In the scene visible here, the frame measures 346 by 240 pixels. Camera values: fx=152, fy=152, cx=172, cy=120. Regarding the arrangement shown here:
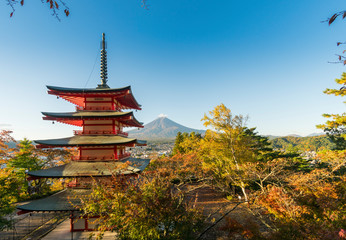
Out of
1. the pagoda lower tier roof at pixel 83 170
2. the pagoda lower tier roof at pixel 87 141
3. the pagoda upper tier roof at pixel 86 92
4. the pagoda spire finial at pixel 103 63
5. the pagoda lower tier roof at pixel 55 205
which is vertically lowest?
the pagoda lower tier roof at pixel 55 205

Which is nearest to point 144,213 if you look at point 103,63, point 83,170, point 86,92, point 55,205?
point 83,170

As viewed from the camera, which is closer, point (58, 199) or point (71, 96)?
point (58, 199)

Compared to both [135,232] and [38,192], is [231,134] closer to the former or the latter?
[135,232]

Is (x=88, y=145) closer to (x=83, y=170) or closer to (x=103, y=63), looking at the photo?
(x=83, y=170)

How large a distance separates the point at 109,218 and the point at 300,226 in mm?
8153

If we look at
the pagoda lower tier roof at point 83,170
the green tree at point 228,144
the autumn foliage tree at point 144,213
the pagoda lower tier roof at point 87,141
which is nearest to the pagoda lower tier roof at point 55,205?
the pagoda lower tier roof at point 83,170

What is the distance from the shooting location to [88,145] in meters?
10.3

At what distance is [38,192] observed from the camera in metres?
18.1

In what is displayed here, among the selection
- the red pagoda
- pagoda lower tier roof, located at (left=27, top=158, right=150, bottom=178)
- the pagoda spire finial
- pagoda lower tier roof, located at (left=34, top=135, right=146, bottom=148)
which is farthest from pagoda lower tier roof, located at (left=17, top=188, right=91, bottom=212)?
the pagoda spire finial

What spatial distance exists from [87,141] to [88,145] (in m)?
0.36

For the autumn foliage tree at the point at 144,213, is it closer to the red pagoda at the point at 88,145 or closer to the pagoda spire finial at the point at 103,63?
the red pagoda at the point at 88,145

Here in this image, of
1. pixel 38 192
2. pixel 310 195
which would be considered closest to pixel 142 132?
pixel 38 192

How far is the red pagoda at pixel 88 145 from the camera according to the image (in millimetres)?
9289

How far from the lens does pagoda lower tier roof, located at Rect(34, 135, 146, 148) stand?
10.1 m
